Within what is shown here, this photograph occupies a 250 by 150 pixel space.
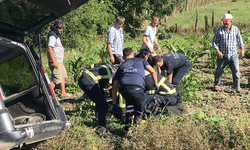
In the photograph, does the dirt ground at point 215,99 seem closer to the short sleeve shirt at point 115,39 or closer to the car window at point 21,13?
the short sleeve shirt at point 115,39

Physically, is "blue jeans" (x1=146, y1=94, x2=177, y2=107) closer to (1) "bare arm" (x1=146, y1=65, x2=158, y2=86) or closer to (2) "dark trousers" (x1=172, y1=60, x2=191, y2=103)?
(1) "bare arm" (x1=146, y1=65, x2=158, y2=86)

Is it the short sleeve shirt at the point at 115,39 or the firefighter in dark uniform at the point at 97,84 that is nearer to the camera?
the firefighter in dark uniform at the point at 97,84

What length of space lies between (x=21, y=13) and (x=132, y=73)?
1854 mm

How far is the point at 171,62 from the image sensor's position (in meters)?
5.73

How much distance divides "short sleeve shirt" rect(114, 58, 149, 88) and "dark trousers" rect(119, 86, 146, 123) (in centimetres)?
8

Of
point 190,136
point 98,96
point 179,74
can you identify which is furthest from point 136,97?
point 179,74

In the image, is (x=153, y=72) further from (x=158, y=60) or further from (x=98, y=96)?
(x=98, y=96)

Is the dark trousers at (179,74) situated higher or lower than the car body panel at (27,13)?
lower

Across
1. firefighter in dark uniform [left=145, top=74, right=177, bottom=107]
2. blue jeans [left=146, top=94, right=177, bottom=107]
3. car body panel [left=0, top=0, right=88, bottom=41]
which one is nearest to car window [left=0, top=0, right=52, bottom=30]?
car body panel [left=0, top=0, right=88, bottom=41]

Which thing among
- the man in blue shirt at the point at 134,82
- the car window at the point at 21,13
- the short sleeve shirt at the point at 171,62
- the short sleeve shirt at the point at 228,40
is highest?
the car window at the point at 21,13

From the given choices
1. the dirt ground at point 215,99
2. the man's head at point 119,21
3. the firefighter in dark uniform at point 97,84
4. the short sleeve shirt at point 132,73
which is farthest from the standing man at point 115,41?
the short sleeve shirt at point 132,73

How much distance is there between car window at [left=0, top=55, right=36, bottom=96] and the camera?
4645 mm

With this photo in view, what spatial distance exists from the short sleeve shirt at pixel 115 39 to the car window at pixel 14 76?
7.97 ft

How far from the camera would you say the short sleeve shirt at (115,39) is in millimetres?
6629
